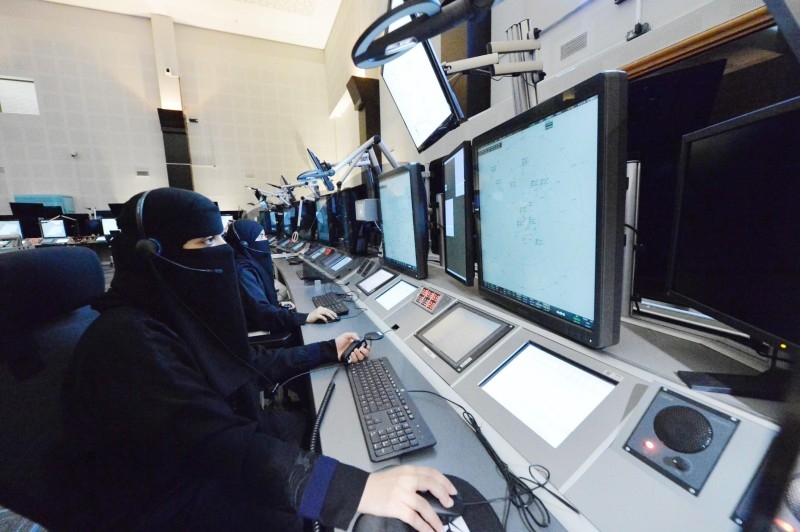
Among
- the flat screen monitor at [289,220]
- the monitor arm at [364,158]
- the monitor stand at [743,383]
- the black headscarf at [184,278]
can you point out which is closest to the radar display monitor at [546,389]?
the monitor stand at [743,383]

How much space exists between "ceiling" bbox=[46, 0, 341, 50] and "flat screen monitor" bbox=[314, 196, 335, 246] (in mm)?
4684

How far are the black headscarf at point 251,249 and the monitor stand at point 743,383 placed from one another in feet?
6.87

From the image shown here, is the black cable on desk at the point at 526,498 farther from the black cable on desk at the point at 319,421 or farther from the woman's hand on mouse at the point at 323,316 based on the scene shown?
the woman's hand on mouse at the point at 323,316

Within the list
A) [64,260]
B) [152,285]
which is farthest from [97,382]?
[64,260]

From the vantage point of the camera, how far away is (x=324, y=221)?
3352 millimetres

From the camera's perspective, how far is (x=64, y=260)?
829 mm

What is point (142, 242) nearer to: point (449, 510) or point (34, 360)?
point (34, 360)

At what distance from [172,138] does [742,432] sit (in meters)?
8.44

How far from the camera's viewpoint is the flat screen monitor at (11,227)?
5.29 metres

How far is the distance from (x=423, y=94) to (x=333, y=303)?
4.12 feet

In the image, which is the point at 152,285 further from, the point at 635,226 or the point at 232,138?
the point at 232,138

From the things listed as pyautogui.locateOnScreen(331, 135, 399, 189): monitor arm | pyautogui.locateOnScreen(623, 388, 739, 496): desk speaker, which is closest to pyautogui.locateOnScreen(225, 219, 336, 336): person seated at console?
pyautogui.locateOnScreen(331, 135, 399, 189): monitor arm

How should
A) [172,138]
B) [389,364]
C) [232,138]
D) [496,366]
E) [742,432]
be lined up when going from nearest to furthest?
[742,432]
[496,366]
[389,364]
[172,138]
[232,138]

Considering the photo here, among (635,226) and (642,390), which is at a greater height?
(635,226)
